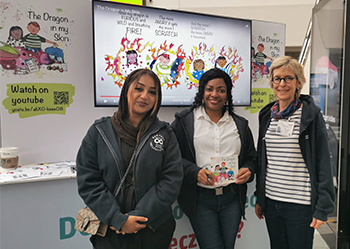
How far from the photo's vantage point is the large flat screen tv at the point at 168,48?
2.30m

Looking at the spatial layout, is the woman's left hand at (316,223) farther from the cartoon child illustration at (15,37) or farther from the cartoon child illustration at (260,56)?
the cartoon child illustration at (15,37)

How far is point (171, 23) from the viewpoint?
8.25 feet

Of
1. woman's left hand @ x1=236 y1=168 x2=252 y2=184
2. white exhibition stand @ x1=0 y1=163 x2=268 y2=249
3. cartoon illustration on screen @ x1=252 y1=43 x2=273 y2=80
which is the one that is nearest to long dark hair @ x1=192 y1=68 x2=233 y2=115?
woman's left hand @ x1=236 y1=168 x2=252 y2=184

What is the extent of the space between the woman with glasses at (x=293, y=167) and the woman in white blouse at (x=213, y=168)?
0.56 ft

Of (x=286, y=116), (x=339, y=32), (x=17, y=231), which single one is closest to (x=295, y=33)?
(x=339, y=32)

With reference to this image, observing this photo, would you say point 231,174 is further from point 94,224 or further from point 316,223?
point 94,224

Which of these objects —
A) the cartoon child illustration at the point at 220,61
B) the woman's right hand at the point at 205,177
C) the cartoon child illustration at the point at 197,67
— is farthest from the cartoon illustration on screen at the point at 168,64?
the woman's right hand at the point at 205,177

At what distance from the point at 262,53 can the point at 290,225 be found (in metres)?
2.01

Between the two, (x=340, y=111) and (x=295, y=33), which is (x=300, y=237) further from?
(x=295, y=33)

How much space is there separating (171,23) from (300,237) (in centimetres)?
197

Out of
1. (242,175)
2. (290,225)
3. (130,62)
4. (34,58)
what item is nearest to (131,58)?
(130,62)

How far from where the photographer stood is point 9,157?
2006 mm

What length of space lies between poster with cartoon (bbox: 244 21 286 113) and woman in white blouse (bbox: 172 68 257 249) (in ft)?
4.46

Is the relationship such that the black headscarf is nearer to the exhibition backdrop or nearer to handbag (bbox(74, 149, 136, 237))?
handbag (bbox(74, 149, 136, 237))
